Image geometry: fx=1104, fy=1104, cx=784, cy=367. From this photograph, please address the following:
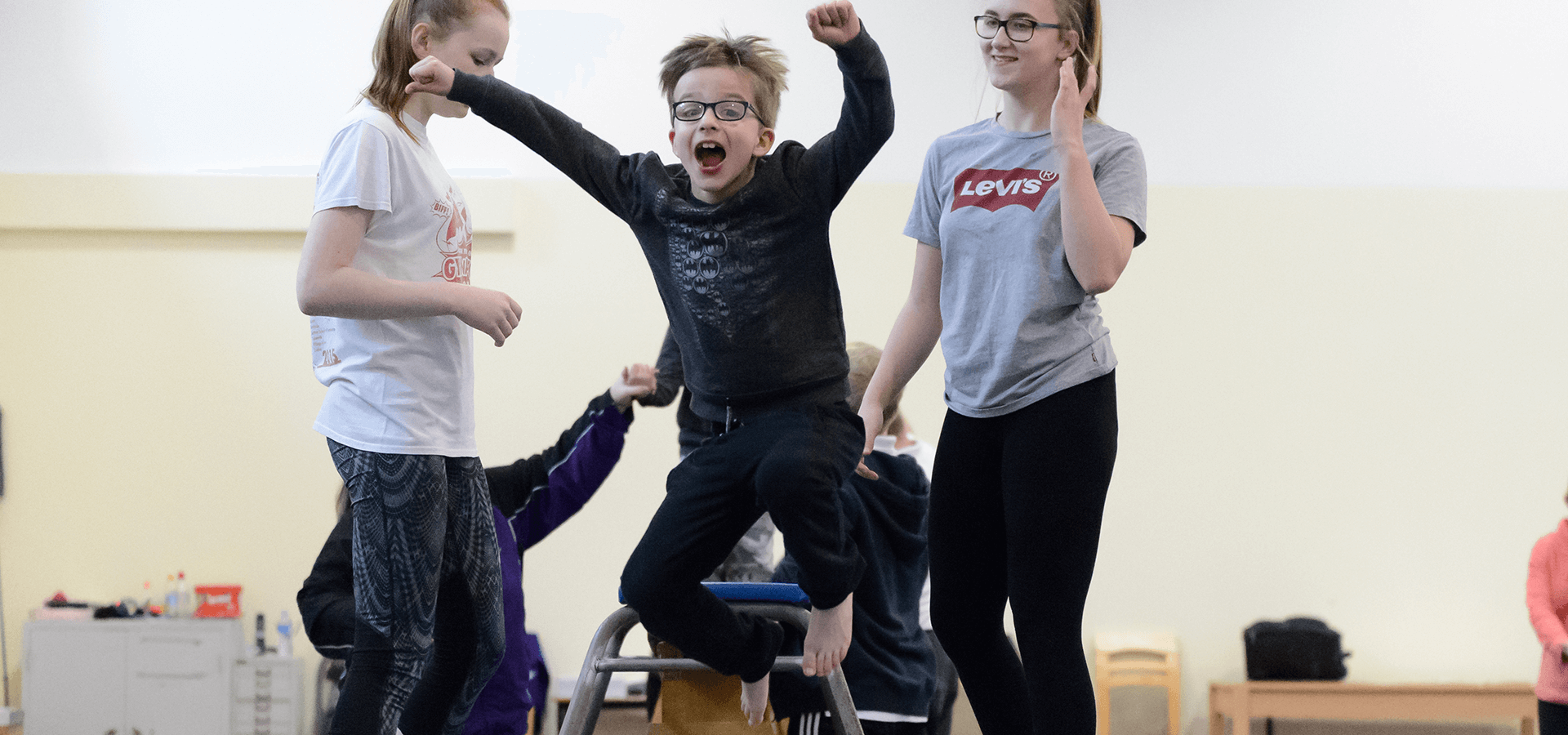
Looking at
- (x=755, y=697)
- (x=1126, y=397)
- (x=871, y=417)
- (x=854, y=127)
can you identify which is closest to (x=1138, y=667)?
(x=1126, y=397)

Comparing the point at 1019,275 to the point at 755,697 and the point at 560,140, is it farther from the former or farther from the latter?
the point at 755,697

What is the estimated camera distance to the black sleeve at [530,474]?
2900 millimetres

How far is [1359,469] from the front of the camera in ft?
15.7

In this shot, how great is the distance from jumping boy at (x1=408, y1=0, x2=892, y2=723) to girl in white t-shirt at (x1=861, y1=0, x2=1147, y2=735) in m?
0.18

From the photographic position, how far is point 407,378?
66.1 inches

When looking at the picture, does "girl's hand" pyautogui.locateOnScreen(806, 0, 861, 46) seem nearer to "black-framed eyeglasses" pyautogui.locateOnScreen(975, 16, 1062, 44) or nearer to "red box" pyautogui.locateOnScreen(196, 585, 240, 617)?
"black-framed eyeglasses" pyautogui.locateOnScreen(975, 16, 1062, 44)

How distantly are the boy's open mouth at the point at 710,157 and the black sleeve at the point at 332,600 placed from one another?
94cm

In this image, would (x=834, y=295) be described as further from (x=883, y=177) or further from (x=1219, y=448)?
(x=1219, y=448)

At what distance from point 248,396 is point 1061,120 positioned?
13.7ft

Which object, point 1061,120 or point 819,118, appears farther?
point 819,118

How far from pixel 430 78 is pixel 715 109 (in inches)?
17.0

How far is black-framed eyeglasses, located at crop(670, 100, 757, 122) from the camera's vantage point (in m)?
1.75

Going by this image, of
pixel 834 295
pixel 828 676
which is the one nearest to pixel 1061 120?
pixel 834 295

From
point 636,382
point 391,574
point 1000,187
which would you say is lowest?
point 391,574
